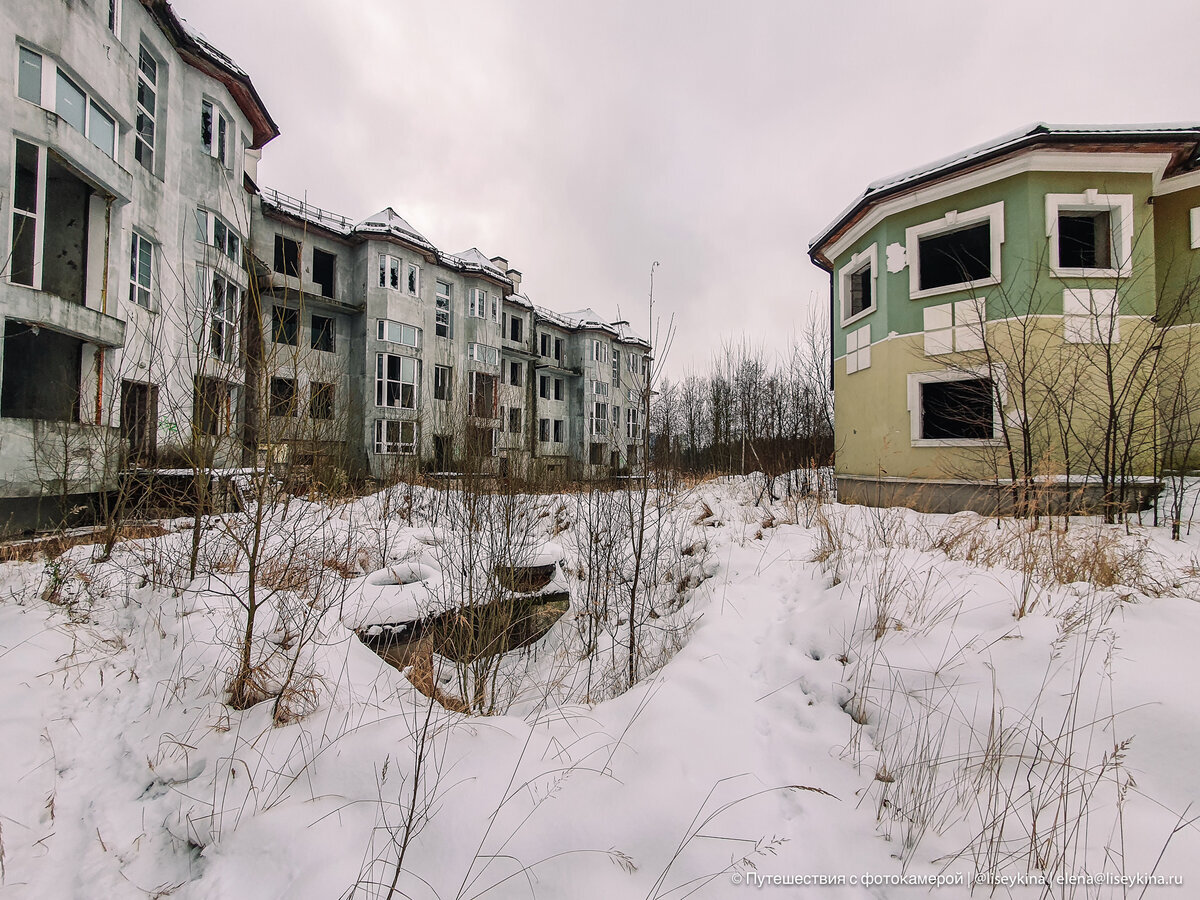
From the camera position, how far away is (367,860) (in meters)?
2.05

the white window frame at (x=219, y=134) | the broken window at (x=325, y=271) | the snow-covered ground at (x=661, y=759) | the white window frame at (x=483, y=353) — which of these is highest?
the white window frame at (x=219, y=134)

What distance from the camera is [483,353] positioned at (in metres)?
24.4

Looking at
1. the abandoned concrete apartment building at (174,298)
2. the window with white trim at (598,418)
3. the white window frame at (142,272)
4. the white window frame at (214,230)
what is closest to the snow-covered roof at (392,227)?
the abandoned concrete apartment building at (174,298)

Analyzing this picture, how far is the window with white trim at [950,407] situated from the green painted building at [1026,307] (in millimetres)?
37

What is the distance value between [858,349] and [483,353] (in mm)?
18125

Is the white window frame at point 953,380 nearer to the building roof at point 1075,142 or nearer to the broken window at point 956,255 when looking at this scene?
the broken window at point 956,255

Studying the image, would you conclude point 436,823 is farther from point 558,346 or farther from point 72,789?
point 558,346

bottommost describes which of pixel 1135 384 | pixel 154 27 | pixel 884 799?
pixel 884 799

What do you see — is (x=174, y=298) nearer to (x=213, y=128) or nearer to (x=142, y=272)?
(x=142, y=272)

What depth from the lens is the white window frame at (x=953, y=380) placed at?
9.11 meters

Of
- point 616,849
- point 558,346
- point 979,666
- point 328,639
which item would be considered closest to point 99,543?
point 328,639

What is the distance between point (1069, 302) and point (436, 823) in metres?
13.0

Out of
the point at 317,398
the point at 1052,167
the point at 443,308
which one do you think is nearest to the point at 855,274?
the point at 1052,167

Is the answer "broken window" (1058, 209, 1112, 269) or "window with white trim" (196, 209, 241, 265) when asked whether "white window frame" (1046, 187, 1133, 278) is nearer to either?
"broken window" (1058, 209, 1112, 269)
